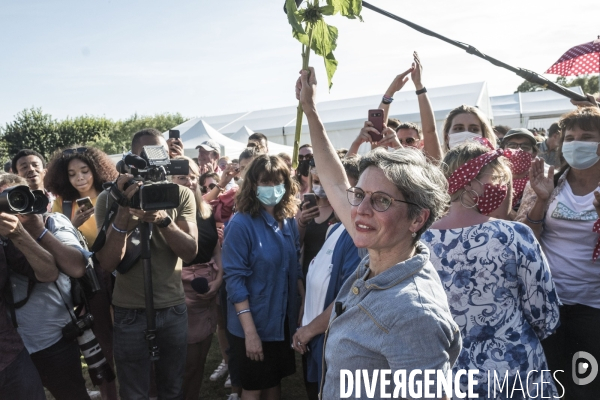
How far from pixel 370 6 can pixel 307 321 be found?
1.88m

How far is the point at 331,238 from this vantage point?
2703mm

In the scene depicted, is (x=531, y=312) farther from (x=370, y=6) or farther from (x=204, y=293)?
(x=204, y=293)

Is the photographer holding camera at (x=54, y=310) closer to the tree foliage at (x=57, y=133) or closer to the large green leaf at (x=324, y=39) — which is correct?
the large green leaf at (x=324, y=39)

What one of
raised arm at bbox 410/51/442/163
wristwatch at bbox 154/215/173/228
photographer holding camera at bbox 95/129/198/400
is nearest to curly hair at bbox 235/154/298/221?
photographer holding camera at bbox 95/129/198/400

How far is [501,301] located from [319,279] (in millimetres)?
989

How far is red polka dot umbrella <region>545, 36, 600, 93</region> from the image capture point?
4016 mm

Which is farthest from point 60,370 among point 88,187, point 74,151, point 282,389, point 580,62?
point 580,62

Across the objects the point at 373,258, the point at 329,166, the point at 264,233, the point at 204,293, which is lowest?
the point at 204,293

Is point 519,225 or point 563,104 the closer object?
point 519,225

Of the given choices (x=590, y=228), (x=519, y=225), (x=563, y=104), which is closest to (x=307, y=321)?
(x=519, y=225)

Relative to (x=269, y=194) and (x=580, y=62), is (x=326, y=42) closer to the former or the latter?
(x=269, y=194)

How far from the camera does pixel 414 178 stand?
1496 mm

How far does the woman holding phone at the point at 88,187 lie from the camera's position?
11.9 feet

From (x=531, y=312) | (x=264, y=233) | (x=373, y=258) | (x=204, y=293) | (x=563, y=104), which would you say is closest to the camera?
(x=373, y=258)
